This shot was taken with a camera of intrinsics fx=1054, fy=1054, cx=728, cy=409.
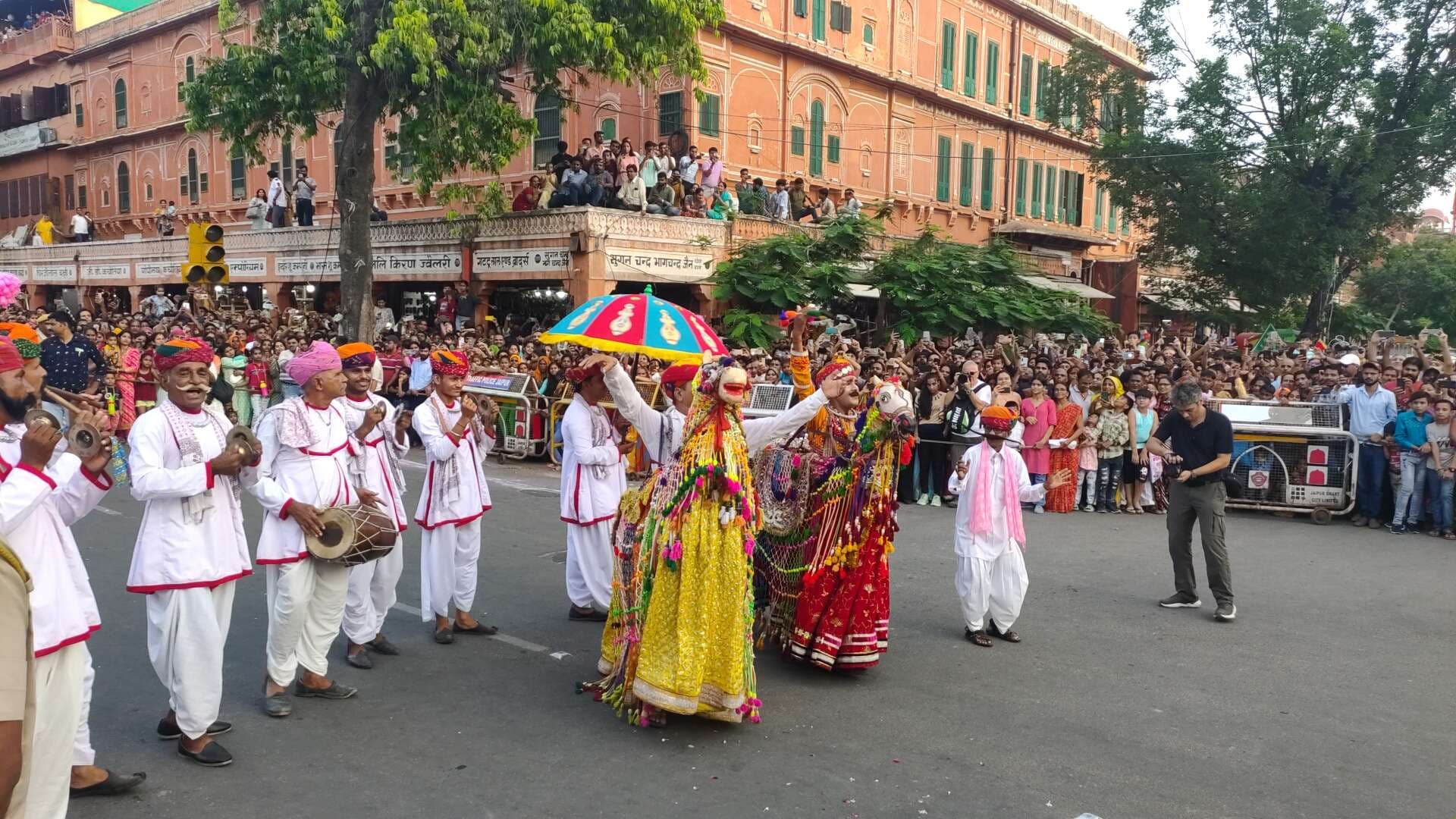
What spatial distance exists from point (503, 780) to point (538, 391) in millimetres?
10109

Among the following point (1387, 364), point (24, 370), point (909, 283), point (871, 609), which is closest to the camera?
point (24, 370)

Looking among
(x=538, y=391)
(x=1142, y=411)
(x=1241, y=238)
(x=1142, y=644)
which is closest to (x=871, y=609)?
(x=1142, y=644)

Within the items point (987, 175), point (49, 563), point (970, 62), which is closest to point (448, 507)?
point (49, 563)

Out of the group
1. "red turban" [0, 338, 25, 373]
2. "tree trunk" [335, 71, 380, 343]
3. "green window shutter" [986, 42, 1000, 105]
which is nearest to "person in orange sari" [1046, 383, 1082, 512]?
"red turban" [0, 338, 25, 373]

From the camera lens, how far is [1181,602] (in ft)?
24.8

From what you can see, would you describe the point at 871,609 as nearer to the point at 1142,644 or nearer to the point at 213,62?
the point at 1142,644

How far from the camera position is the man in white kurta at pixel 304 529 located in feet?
17.0

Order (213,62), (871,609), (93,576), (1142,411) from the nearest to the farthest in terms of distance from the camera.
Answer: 1. (871,609)
2. (93,576)
3. (1142,411)
4. (213,62)

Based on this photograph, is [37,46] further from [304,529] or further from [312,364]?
[304,529]

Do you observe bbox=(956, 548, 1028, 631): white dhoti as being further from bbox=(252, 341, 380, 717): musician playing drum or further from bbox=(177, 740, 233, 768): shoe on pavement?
bbox=(177, 740, 233, 768): shoe on pavement

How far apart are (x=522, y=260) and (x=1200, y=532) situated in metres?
14.2

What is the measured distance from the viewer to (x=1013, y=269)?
64.5ft

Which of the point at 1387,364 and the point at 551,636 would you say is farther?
the point at 1387,364

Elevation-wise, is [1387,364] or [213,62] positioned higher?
[213,62]
